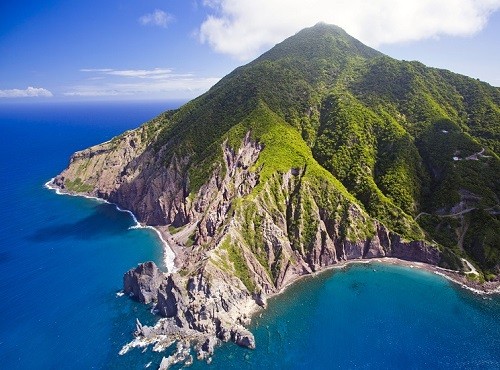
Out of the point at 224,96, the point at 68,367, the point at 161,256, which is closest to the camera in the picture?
the point at 68,367

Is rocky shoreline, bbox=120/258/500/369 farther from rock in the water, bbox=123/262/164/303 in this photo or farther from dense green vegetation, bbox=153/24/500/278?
dense green vegetation, bbox=153/24/500/278

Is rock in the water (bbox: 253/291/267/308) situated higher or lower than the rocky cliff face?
lower

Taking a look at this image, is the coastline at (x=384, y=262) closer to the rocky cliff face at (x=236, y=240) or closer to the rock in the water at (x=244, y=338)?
the rocky cliff face at (x=236, y=240)

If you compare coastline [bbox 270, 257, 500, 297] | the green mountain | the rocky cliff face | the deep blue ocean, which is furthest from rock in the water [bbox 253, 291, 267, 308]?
coastline [bbox 270, 257, 500, 297]

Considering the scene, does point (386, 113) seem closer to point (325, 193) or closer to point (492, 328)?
point (325, 193)

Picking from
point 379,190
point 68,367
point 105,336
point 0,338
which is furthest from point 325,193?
point 0,338

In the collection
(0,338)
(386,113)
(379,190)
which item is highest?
(386,113)

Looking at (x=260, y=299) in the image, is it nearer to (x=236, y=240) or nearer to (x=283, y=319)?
(x=283, y=319)
